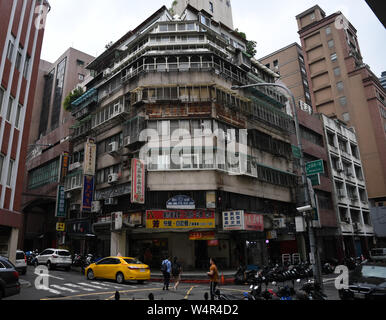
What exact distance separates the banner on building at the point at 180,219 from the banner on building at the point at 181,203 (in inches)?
12.2

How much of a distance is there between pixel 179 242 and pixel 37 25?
63.3ft

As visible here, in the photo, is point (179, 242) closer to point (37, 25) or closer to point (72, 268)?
point (72, 268)

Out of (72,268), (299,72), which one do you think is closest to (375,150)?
(299,72)

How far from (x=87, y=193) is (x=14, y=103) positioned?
12241 millimetres

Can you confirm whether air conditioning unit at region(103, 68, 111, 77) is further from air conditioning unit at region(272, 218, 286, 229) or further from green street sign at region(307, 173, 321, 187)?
green street sign at region(307, 173, 321, 187)

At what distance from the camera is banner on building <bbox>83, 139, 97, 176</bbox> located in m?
28.3

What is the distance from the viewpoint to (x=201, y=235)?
2297cm

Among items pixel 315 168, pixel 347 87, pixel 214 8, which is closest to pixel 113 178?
pixel 315 168

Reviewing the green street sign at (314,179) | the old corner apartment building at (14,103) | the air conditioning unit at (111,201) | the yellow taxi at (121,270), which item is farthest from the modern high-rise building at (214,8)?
the yellow taxi at (121,270)

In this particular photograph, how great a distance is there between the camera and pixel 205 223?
75.4ft

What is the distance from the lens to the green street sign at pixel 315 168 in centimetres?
1323

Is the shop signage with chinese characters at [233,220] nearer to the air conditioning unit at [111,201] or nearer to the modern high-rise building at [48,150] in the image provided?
the air conditioning unit at [111,201]

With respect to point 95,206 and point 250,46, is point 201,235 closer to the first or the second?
point 95,206
